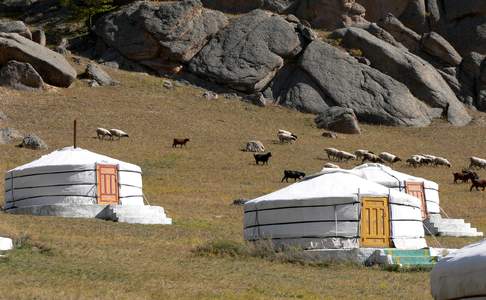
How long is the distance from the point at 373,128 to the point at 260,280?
38.4 meters

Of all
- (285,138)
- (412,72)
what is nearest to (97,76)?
(285,138)

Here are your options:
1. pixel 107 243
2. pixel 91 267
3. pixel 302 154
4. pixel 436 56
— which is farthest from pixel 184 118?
pixel 91 267

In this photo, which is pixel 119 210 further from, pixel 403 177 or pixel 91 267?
pixel 91 267

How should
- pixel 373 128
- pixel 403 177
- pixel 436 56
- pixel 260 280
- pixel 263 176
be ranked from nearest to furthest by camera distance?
1. pixel 260 280
2. pixel 403 177
3. pixel 263 176
4. pixel 373 128
5. pixel 436 56

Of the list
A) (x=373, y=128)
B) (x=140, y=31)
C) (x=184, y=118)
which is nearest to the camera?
(x=184, y=118)

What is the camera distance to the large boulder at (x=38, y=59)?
53.0 meters

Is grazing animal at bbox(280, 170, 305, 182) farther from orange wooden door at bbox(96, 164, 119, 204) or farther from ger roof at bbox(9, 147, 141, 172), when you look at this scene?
orange wooden door at bbox(96, 164, 119, 204)

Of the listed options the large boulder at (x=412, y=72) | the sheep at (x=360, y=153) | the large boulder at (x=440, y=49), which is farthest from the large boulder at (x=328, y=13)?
the sheep at (x=360, y=153)

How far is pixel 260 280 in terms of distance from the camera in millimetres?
18109

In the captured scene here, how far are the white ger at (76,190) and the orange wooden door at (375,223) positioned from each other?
7651mm

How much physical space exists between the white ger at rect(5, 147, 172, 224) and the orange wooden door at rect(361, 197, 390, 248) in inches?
301

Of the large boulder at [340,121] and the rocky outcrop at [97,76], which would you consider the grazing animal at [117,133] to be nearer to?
the rocky outcrop at [97,76]

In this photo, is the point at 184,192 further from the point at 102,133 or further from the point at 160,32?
the point at 160,32

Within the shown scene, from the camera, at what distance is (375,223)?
23.1 meters
